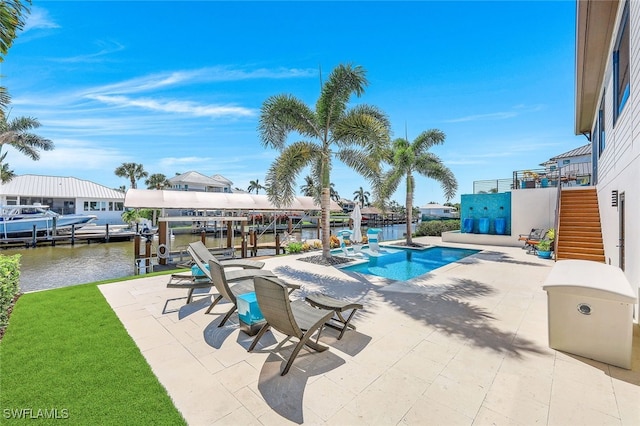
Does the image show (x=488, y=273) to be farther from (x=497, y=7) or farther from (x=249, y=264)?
(x=497, y=7)

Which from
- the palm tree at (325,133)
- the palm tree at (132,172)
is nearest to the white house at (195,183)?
the palm tree at (132,172)

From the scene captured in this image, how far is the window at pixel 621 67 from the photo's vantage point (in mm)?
6090

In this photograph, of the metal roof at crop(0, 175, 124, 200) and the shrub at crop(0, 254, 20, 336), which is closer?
the shrub at crop(0, 254, 20, 336)

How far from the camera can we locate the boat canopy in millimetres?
14602

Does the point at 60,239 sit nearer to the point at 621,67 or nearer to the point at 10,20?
the point at 10,20

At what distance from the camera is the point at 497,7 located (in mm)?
10031

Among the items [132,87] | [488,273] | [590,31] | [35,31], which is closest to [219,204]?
[132,87]

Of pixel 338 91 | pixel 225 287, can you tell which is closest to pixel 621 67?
pixel 338 91

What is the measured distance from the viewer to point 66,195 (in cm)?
3391

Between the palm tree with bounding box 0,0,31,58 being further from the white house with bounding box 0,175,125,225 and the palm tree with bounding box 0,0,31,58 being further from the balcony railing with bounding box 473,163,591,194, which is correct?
the white house with bounding box 0,175,125,225

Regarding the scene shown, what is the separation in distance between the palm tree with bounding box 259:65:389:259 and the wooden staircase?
7.32 m

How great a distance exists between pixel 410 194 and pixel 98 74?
16.5m

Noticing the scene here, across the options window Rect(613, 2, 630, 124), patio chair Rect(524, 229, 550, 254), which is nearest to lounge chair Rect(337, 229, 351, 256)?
patio chair Rect(524, 229, 550, 254)

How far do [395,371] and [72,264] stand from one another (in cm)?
2063
